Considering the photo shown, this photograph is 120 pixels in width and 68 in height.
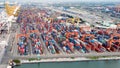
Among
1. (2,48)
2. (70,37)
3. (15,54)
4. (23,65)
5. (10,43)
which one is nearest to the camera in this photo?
(23,65)

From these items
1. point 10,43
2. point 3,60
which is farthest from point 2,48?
point 3,60

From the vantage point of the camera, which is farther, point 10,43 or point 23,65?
point 10,43

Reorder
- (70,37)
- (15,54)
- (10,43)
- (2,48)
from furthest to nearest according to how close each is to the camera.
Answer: (70,37) → (10,43) → (2,48) → (15,54)

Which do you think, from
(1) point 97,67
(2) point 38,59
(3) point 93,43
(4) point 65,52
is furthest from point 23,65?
(3) point 93,43

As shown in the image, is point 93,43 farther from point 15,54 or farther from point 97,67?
point 15,54

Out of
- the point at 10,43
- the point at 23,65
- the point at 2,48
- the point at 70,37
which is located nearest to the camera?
the point at 23,65

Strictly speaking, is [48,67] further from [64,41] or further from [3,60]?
[64,41]

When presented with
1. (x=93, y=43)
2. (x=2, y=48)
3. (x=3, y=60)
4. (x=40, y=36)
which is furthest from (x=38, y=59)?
(x=40, y=36)

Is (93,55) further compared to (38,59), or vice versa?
(93,55)

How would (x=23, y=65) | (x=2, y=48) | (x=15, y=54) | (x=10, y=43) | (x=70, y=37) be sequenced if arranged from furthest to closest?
(x=70, y=37), (x=10, y=43), (x=2, y=48), (x=15, y=54), (x=23, y=65)
